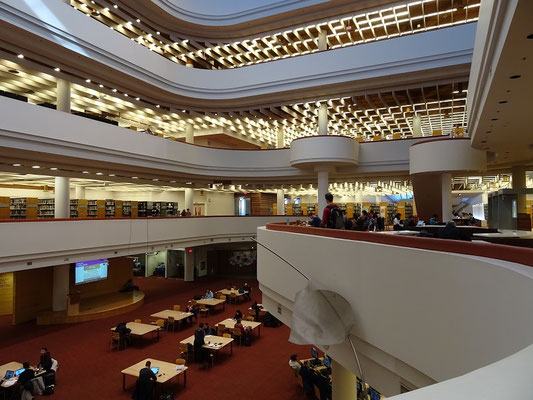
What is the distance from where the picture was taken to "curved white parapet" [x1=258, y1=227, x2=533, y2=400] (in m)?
1.47

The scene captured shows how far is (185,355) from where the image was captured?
39.2 ft

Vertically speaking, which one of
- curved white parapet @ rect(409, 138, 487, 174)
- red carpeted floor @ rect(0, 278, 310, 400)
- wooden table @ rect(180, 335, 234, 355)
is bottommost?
red carpeted floor @ rect(0, 278, 310, 400)

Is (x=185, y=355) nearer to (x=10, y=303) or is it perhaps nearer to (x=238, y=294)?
(x=238, y=294)

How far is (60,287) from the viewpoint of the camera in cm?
1552

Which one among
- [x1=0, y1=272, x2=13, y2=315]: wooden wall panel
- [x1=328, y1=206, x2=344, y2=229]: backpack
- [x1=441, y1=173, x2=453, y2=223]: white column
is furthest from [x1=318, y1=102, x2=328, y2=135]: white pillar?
[x1=0, y1=272, x2=13, y2=315]: wooden wall panel

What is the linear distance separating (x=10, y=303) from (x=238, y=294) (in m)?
10.5

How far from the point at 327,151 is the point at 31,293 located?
1432 cm

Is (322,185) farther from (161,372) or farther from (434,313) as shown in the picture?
(434,313)

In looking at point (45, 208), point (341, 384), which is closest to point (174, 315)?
point (341, 384)

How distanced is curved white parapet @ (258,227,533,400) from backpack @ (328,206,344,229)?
28.4 inches

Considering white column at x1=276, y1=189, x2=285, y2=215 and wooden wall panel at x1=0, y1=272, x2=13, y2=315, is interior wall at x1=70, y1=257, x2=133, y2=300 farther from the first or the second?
white column at x1=276, y1=189, x2=285, y2=215

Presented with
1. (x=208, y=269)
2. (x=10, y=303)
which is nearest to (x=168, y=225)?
(x=10, y=303)

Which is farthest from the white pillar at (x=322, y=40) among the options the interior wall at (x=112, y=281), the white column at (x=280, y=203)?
the interior wall at (x=112, y=281)

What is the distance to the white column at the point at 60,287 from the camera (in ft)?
50.8
